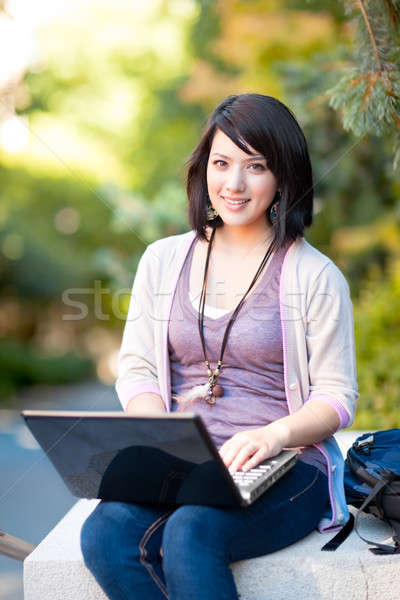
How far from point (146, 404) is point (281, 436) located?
41cm

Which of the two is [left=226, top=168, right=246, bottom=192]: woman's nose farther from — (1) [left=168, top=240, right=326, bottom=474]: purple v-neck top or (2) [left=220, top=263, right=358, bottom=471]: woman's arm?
(2) [left=220, top=263, right=358, bottom=471]: woman's arm

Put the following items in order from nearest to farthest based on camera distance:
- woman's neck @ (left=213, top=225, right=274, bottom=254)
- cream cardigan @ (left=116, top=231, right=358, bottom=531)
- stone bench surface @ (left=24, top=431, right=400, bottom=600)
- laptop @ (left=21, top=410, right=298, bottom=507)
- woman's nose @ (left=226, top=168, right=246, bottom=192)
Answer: laptop @ (left=21, top=410, right=298, bottom=507)
stone bench surface @ (left=24, top=431, right=400, bottom=600)
cream cardigan @ (left=116, top=231, right=358, bottom=531)
woman's nose @ (left=226, top=168, right=246, bottom=192)
woman's neck @ (left=213, top=225, right=274, bottom=254)

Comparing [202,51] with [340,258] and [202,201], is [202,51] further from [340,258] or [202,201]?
[202,201]

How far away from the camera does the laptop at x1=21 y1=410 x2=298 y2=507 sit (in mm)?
1499

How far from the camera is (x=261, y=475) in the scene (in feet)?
5.42

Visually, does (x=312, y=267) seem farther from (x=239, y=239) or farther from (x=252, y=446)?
(x=252, y=446)

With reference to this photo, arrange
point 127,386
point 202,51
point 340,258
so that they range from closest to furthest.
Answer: point 127,386 < point 340,258 < point 202,51

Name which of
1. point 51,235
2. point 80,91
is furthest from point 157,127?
point 51,235

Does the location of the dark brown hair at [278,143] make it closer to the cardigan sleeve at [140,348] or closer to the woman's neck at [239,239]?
the woman's neck at [239,239]

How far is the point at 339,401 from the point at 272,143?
2.16ft

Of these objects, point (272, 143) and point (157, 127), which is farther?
point (157, 127)

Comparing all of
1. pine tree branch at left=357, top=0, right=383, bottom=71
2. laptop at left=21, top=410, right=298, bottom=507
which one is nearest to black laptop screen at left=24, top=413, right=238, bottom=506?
laptop at left=21, top=410, right=298, bottom=507

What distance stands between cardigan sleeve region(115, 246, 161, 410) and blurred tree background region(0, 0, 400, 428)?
47 centimetres

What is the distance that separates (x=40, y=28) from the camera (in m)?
14.0
